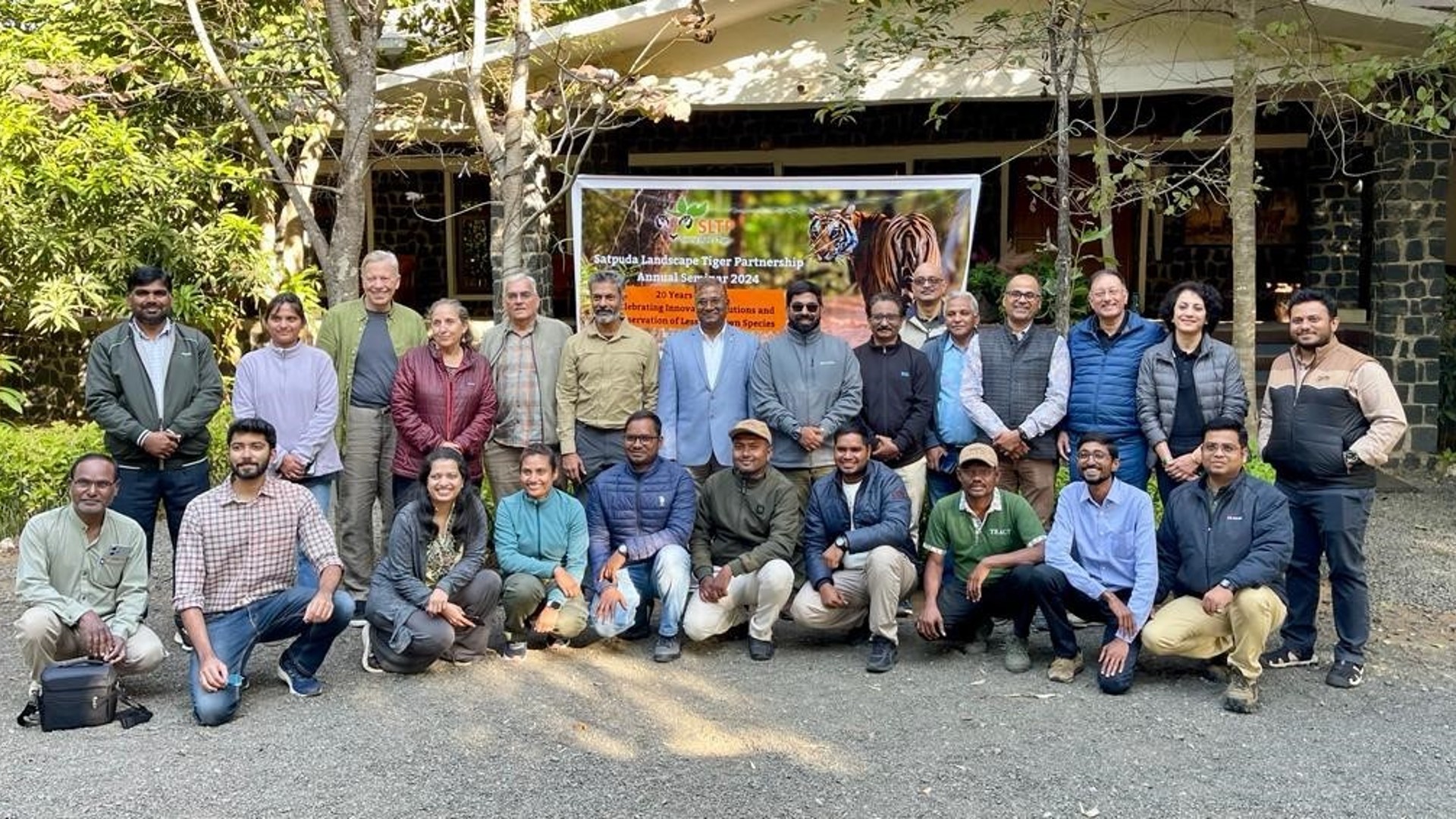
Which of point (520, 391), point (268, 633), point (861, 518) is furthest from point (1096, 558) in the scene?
point (268, 633)

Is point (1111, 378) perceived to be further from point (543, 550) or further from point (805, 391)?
point (543, 550)

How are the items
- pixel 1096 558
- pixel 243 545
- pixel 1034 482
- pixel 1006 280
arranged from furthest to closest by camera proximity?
pixel 1006 280 → pixel 1034 482 → pixel 1096 558 → pixel 243 545

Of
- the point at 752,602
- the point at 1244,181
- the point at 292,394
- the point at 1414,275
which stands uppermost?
the point at 1244,181

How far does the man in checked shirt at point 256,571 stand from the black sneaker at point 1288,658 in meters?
3.99

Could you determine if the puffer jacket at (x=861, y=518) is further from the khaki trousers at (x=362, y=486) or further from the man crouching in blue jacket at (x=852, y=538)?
the khaki trousers at (x=362, y=486)

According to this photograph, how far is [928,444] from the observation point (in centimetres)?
639

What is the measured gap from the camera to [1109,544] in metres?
5.42

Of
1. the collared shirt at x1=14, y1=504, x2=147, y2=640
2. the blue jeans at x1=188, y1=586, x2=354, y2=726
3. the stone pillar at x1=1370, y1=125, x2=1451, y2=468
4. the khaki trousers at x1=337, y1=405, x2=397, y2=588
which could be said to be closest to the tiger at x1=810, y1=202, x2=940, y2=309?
the khaki trousers at x1=337, y1=405, x2=397, y2=588

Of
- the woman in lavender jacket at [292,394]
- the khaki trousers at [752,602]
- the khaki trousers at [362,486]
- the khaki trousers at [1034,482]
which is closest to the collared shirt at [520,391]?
the khaki trousers at [362,486]

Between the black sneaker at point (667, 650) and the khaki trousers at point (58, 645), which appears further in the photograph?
the black sneaker at point (667, 650)

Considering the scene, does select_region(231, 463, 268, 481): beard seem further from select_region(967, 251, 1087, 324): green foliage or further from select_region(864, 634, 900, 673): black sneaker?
select_region(967, 251, 1087, 324): green foliage

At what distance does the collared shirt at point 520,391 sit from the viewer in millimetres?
6410

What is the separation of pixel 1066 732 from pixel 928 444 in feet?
6.33

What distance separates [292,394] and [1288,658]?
185 inches
